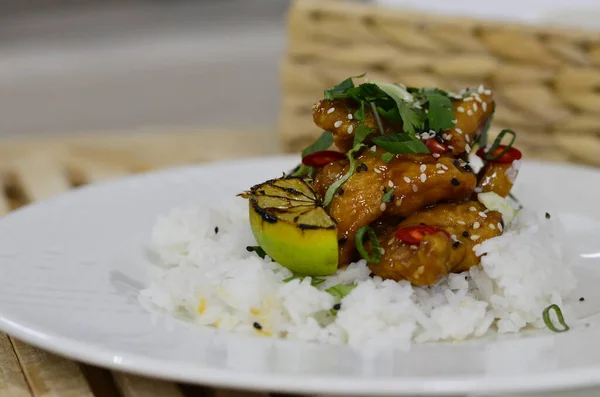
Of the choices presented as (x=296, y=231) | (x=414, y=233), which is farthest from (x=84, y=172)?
(x=414, y=233)

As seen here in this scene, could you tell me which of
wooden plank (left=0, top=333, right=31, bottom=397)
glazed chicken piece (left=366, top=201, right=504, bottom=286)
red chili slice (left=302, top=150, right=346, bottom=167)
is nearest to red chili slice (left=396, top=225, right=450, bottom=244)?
glazed chicken piece (left=366, top=201, right=504, bottom=286)

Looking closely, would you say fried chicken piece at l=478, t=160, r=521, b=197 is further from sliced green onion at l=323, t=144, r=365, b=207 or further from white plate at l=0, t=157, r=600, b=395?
sliced green onion at l=323, t=144, r=365, b=207

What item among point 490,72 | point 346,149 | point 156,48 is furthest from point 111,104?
point 346,149

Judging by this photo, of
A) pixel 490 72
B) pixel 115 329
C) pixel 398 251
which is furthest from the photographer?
pixel 490 72

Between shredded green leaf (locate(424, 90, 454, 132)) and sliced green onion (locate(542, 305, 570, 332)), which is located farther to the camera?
shredded green leaf (locate(424, 90, 454, 132))

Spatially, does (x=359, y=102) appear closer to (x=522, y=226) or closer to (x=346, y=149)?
(x=346, y=149)

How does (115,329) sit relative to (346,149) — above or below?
below

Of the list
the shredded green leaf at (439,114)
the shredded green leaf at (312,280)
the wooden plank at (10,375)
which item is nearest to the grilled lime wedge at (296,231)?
the shredded green leaf at (312,280)
